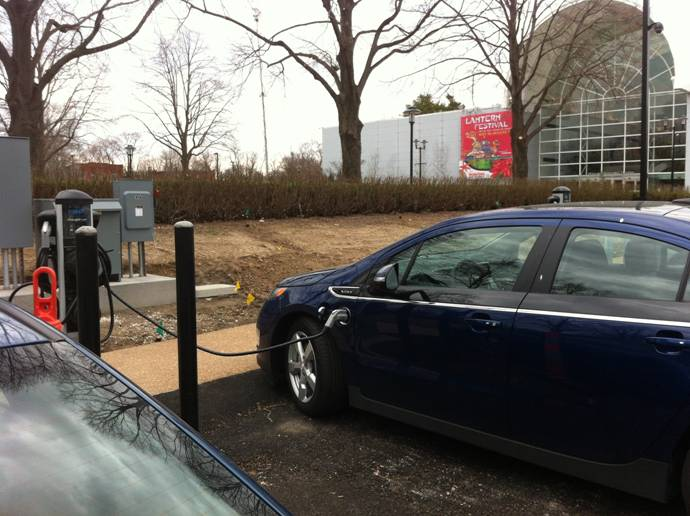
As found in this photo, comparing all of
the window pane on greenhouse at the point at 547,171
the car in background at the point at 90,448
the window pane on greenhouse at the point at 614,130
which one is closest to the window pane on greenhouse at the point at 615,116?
the window pane on greenhouse at the point at 614,130

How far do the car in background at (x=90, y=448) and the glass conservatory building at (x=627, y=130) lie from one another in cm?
4823

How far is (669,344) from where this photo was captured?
2.81m

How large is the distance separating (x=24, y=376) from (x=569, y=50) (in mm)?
29376

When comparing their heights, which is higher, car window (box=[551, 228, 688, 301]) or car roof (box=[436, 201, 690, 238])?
car roof (box=[436, 201, 690, 238])

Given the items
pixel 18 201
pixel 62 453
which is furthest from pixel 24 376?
pixel 18 201

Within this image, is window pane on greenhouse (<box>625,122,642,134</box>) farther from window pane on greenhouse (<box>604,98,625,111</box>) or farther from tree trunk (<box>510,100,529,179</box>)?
tree trunk (<box>510,100,529,179</box>)

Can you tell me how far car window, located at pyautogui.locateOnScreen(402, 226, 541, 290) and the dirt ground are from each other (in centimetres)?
380

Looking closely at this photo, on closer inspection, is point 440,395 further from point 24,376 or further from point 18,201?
point 18,201

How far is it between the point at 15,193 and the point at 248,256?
4044 mm

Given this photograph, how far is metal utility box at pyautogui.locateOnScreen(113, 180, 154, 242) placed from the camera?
7.75 metres

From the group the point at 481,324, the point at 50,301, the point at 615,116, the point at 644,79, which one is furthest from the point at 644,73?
the point at 615,116

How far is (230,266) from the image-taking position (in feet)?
31.6

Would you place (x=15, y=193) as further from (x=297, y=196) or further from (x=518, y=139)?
(x=518, y=139)

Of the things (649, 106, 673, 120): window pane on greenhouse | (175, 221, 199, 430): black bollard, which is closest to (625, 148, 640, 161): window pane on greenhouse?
(649, 106, 673, 120): window pane on greenhouse
